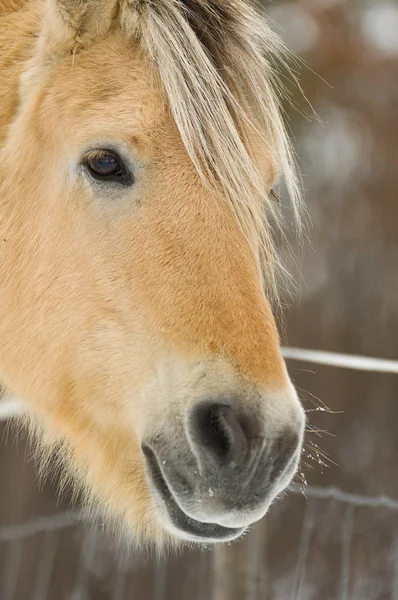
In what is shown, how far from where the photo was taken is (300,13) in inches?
433

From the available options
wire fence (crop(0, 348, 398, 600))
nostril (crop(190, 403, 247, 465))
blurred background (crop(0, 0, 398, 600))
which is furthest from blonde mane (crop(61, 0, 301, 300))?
blurred background (crop(0, 0, 398, 600))

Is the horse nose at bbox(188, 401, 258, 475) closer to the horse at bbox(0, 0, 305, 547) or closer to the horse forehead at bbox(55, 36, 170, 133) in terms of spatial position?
the horse at bbox(0, 0, 305, 547)

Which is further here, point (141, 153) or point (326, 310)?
point (326, 310)

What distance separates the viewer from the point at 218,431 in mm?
1834

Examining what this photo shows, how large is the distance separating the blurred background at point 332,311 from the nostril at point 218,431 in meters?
3.92

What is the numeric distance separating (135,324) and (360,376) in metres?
8.29

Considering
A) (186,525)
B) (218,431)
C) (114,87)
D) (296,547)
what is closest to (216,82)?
(114,87)

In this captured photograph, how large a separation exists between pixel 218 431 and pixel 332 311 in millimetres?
8370

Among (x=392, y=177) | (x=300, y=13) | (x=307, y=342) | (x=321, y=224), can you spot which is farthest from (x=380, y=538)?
(x=300, y=13)

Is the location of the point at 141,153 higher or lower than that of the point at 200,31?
lower

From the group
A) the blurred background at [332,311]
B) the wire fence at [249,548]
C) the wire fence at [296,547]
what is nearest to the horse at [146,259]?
the wire fence at [296,547]

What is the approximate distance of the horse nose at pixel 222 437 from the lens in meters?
1.80

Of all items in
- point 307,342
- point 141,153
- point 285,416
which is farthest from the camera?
point 307,342

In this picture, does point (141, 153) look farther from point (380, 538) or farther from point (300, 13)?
A: point (300, 13)
